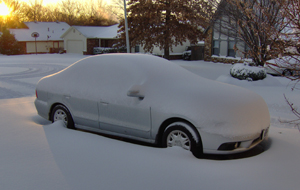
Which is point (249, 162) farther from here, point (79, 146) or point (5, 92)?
point (5, 92)

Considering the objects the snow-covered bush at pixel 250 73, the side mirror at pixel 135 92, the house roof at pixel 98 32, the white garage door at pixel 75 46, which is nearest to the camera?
the side mirror at pixel 135 92

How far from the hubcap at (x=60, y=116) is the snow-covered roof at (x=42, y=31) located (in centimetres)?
4575

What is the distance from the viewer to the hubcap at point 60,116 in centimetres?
573

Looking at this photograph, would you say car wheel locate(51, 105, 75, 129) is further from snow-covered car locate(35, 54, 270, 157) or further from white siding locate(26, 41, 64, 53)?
white siding locate(26, 41, 64, 53)

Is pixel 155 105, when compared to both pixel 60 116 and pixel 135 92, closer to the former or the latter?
pixel 135 92

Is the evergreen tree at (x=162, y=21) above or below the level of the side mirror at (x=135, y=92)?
above

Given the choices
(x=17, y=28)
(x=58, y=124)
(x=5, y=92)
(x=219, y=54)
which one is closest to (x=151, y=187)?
(x=58, y=124)

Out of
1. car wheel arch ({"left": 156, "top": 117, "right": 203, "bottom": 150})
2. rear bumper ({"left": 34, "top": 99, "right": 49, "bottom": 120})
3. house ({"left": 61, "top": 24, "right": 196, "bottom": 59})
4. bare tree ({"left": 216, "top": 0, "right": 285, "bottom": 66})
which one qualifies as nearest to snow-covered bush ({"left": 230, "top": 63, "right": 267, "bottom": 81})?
bare tree ({"left": 216, "top": 0, "right": 285, "bottom": 66})

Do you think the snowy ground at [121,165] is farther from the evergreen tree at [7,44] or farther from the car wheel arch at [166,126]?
the evergreen tree at [7,44]

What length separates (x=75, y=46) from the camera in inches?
1695

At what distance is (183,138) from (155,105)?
671 millimetres

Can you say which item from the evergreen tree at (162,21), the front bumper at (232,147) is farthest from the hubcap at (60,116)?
the evergreen tree at (162,21)

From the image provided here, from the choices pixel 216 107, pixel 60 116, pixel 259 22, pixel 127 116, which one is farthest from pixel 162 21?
pixel 216 107

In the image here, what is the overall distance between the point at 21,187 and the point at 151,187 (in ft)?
4.84
